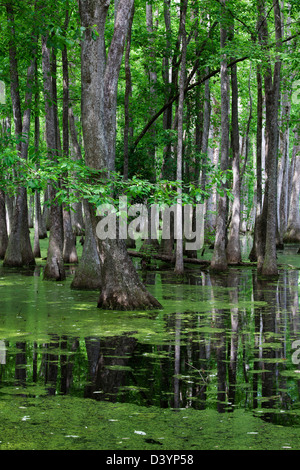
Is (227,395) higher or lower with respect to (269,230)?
lower

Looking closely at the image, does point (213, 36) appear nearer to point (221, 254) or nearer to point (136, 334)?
point (221, 254)

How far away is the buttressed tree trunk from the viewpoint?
433 inches

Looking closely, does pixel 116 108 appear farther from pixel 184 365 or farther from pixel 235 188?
pixel 184 365

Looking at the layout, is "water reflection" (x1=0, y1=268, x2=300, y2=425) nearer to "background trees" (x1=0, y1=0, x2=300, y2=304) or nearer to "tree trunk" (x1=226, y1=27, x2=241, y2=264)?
"background trees" (x1=0, y1=0, x2=300, y2=304)

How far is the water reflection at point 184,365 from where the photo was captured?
584cm

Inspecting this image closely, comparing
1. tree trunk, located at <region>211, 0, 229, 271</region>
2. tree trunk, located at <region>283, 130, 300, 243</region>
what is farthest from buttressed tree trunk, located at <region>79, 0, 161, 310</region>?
tree trunk, located at <region>283, 130, 300, 243</region>

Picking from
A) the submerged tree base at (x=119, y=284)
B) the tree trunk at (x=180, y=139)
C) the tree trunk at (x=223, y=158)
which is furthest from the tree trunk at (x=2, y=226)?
the submerged tree base at (x=119, y=284)

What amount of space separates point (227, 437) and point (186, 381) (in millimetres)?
1737

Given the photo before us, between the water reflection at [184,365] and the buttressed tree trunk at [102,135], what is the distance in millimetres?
878

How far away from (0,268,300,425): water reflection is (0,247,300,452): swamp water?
0.04ft

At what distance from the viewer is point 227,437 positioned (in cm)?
→ 472

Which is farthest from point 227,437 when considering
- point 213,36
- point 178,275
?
point 213,36

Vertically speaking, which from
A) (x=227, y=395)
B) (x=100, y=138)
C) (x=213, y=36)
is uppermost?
(x=213, y=36)
